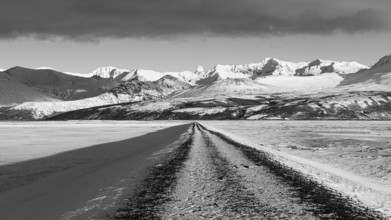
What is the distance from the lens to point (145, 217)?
8.84m

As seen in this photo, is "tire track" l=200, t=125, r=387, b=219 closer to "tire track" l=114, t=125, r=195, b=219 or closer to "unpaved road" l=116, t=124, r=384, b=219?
"unpaved road" l=116, t=124, r=384, b=219

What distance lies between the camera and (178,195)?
11.2 metres

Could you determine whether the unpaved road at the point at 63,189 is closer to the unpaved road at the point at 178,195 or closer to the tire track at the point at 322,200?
the unpaved road at the point at 178,195

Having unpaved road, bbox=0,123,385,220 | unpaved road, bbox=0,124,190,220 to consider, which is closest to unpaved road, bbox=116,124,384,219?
unpaved road, bbox=0,123,385,220

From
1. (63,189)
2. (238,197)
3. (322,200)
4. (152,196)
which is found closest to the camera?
(322,200)

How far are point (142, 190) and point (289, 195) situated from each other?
4857 mm

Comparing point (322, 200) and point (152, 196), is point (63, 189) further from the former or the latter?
point (322, 200)

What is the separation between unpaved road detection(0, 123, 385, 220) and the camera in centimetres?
922

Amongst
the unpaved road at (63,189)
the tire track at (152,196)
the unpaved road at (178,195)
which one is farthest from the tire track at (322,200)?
the unpaved road at (63,189)

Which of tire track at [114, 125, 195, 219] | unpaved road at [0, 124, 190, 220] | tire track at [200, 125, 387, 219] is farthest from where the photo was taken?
unpaved road at [0, 124, 190, 220]

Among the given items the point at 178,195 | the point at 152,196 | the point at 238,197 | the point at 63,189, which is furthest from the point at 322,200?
the point at 63,189

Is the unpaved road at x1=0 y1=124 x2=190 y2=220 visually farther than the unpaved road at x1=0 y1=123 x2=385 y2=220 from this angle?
Yes

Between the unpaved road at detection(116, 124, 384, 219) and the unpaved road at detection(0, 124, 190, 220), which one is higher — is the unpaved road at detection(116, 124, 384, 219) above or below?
above

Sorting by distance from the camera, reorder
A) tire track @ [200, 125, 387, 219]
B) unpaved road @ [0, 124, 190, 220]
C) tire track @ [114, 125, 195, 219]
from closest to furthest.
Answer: tire track @ [200, 125, 387, 219], tire track @ [114, 125, 195, 219], unpaved road @ [0, 124, 190, 220]
